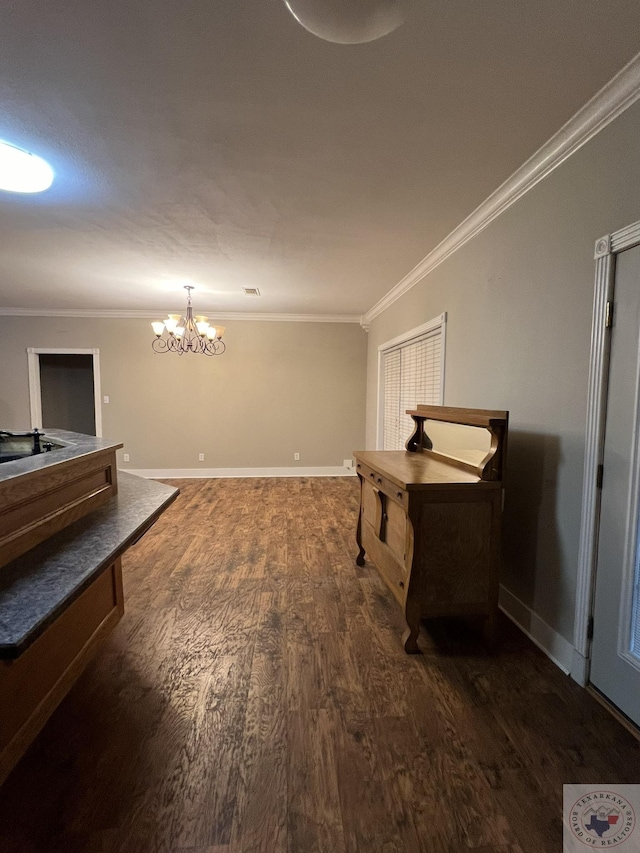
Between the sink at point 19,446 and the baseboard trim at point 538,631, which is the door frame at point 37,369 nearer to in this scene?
the sink at point 19,446

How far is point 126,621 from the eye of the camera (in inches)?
85.6

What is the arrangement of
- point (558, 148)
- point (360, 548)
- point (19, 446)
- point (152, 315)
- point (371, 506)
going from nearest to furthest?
1. point (558, 148)
2. point (19, 446)
3. point (371, 506)
4. point (360, 548)
5. point (152, 315)

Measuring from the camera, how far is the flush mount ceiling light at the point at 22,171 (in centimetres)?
183

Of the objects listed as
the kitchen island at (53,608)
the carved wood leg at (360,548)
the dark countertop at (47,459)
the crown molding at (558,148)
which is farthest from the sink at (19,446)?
the crown molding at (558,148)

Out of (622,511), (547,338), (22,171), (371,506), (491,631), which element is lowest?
(491,631)

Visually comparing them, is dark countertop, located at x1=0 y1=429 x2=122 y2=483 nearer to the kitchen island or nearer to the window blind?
the kitchen island

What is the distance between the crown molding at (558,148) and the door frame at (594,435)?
476 millimetres

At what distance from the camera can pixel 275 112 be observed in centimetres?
155

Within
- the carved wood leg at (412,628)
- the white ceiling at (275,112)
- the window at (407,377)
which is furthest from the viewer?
the window at (407,377)

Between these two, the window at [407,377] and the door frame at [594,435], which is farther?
the window at [407,377]

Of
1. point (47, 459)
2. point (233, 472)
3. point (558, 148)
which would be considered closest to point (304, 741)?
point (47, 459)

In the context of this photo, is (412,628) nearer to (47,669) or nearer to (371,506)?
(371,506)

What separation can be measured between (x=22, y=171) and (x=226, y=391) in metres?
3.83

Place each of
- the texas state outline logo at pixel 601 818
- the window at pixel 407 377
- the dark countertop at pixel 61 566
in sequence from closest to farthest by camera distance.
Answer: the dark countertop at pixel 61 566 → the texas state outline logo at pixel 601 818 → the window at pixel 407 377
